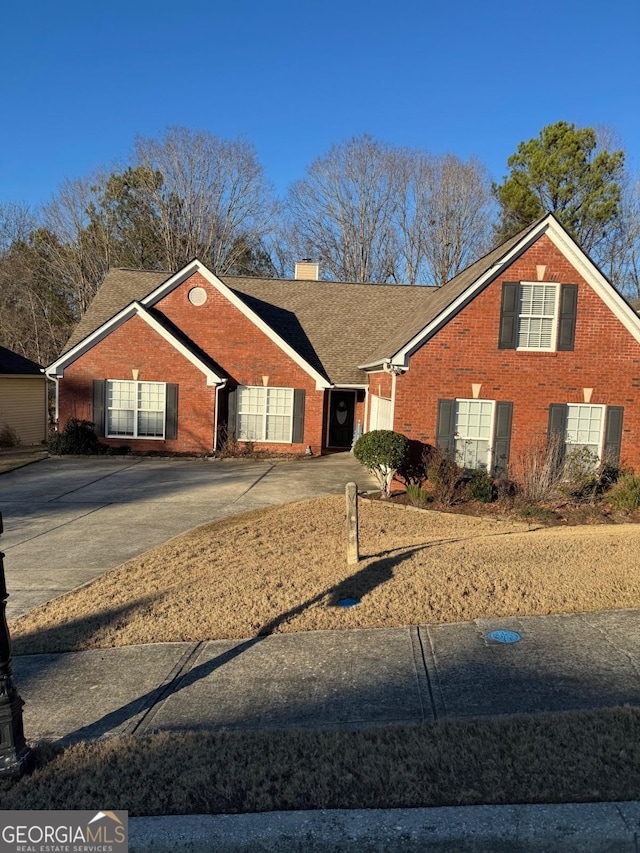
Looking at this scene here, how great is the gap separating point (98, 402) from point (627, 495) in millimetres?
15476

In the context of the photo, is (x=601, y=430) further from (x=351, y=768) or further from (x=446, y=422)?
(x=351, y=768)

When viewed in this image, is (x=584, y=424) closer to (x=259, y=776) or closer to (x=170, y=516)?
(x=170, y=516)

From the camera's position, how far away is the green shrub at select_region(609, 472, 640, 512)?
1242 cm

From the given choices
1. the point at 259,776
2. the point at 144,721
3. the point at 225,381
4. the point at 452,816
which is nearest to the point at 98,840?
the point at 259,776

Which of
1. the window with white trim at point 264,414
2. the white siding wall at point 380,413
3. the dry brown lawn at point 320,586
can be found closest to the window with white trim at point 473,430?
the white siding wall at point 380,413

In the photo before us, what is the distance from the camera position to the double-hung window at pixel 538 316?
14.0 m

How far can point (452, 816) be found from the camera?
3.01 metres

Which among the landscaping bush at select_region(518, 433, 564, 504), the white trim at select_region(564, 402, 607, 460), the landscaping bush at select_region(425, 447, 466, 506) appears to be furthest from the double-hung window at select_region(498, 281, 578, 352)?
the landscaping bush at select_region(425, 447, 466, 506)

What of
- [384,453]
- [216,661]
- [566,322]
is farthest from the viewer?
[566,322]

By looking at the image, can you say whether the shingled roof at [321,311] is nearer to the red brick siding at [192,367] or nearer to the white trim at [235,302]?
the white trim at [235,302]

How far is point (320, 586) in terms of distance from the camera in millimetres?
6852

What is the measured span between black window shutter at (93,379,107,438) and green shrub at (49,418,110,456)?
1.06 feet

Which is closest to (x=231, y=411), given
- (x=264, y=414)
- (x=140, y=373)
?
(x=264, y=414)

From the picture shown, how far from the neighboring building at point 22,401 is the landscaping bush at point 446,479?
1593 centimetres
